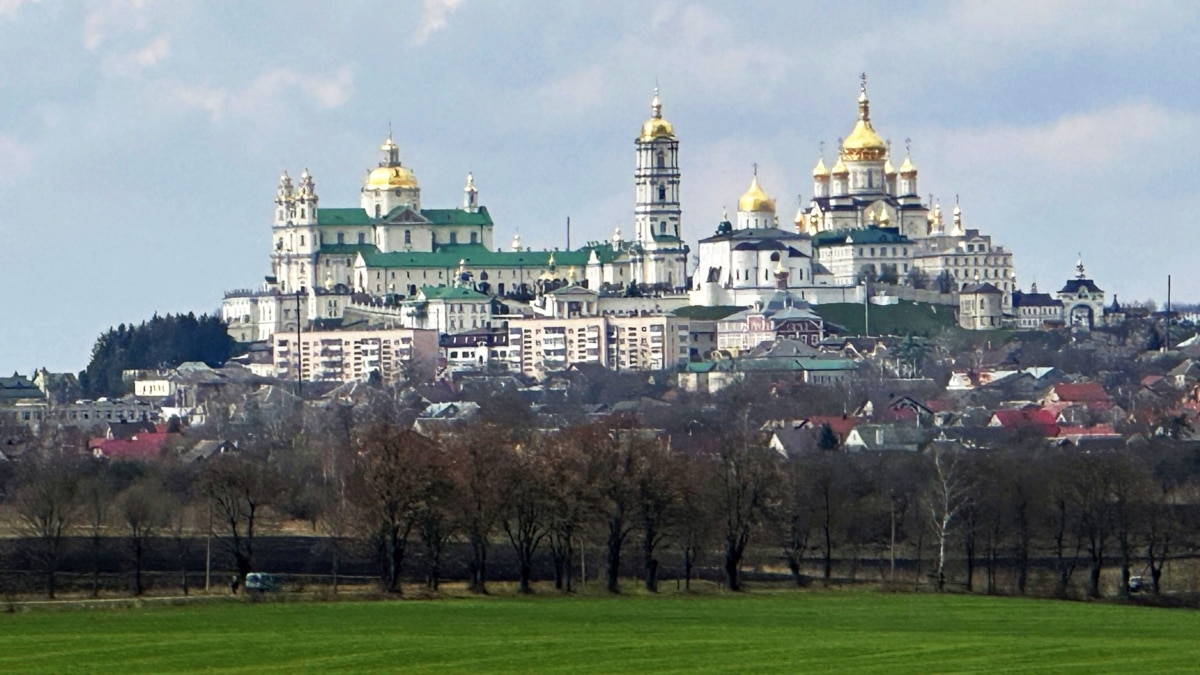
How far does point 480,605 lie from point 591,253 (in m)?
112

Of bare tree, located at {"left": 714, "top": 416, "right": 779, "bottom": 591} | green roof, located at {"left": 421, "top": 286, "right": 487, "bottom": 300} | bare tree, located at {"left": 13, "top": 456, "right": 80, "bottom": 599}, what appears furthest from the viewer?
green roof, located at {"left": 421, "top": 286, "right": 487, "bottom": 300}

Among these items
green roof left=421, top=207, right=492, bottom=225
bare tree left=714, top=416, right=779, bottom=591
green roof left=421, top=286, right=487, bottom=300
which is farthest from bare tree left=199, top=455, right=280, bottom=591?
green roof left=421, top=207, right=492, bottom=225

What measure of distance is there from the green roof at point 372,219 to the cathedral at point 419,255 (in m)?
0.05

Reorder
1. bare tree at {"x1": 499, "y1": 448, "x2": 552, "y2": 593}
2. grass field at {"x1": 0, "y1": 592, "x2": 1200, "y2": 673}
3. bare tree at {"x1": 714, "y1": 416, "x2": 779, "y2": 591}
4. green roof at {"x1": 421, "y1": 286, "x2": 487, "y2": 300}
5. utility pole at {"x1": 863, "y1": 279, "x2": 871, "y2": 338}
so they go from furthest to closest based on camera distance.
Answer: green roof at {"x1": 421, "y1": 286, "x2": 487, "y2": 300}, utility pole at {"x1": 863, "y1": 279, "x2": 871, "y2": 338}, bare tree at {"x1": 714, "y1": 416, "x2": 779, "y2": 591}, bare tree at {"x1": 499, "y1": 448, "x2": 552, "y2": 593}, grass field at {"x1": 0, "y1": 592, "x2": 1200, "y2": 673}

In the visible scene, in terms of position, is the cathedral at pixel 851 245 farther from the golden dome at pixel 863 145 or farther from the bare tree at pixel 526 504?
the bare tree at pixel 526 504

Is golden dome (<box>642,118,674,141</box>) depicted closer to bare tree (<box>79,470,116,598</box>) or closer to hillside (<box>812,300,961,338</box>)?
hillside (<box>812,300,961,338</box>)

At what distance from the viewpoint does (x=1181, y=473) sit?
3108 inches

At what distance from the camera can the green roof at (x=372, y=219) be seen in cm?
16100

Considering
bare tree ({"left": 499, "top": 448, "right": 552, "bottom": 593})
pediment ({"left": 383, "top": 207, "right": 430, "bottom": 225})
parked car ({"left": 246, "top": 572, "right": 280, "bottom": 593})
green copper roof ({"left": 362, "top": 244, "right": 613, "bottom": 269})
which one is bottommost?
parked car ({"left": 246, "top": 572, "right": 280, "bottom": 593})

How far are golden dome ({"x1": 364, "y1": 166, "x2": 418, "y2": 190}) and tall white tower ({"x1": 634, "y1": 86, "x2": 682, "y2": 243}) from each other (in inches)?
440

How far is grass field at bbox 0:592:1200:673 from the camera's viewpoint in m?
39.7

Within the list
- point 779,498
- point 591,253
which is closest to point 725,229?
point 591,253

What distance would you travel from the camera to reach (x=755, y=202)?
15500 cm

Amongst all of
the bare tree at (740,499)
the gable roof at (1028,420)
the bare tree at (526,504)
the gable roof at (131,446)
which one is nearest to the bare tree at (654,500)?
the bare tree at (740,499)
